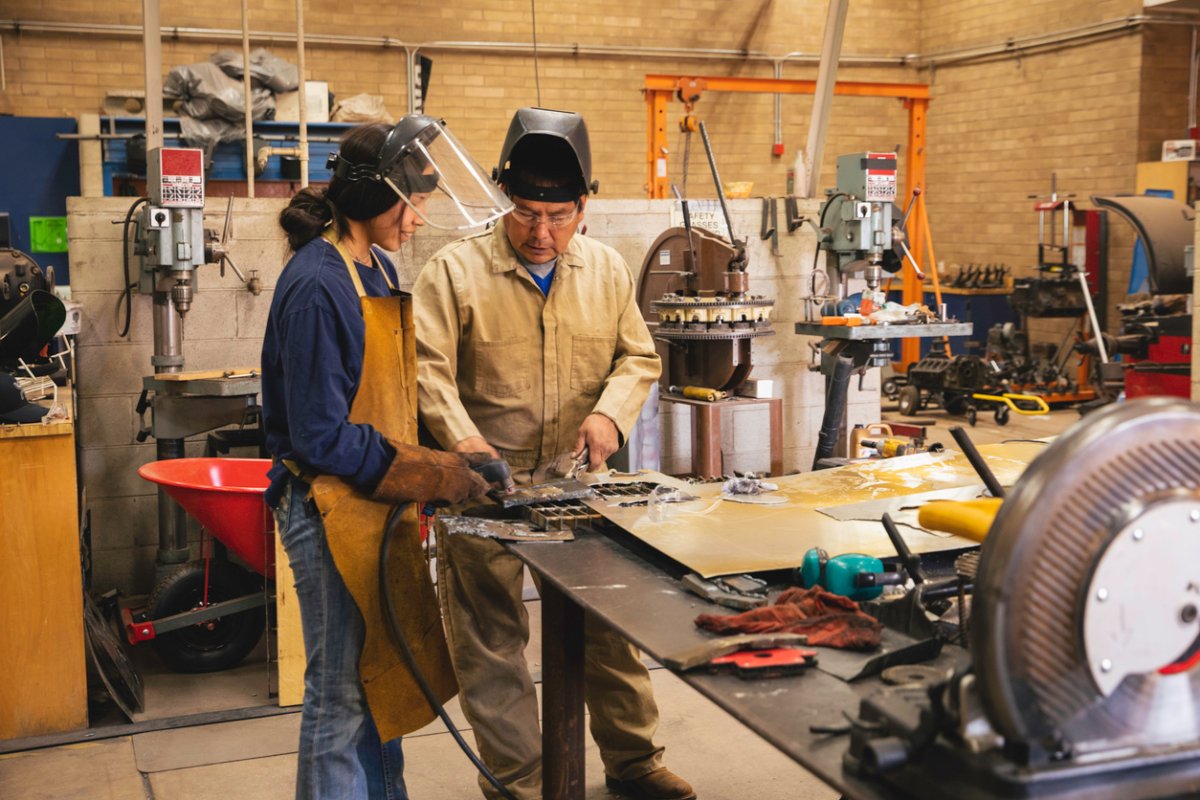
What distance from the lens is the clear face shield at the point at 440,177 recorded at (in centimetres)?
210

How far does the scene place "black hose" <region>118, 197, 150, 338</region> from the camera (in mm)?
4023

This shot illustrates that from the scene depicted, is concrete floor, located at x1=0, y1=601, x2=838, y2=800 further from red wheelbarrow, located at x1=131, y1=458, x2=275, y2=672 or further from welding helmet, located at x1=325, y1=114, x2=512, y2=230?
welding helmet, located at x1=325, y1=114, x2=512, y2=230

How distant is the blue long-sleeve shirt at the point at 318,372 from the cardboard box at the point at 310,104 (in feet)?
17.5

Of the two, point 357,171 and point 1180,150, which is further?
point 1180,150

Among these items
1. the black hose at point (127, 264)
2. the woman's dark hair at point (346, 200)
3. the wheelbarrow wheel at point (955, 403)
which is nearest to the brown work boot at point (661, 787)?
the woman's dark hair at point (346, 200)

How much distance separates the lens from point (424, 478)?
2.09 meters

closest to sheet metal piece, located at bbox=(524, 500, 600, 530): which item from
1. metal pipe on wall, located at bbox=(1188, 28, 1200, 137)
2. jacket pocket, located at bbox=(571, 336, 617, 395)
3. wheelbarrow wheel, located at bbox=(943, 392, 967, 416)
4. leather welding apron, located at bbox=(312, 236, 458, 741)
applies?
leather welding apron, located at bbox=(312, 236, 458, 741)

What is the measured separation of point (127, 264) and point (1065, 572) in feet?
12.3

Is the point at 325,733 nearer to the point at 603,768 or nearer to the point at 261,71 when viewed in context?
the point at 603,768

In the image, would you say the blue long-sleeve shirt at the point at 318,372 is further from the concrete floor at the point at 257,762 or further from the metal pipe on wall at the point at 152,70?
the metal pipe on wall at the point at 152,70

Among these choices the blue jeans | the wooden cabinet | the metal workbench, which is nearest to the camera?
the metal workbench

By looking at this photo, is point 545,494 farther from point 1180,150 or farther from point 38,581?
point 1180,150

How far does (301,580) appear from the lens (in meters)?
2.15

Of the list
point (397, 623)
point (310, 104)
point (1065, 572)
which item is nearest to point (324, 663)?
point (397, 623)
